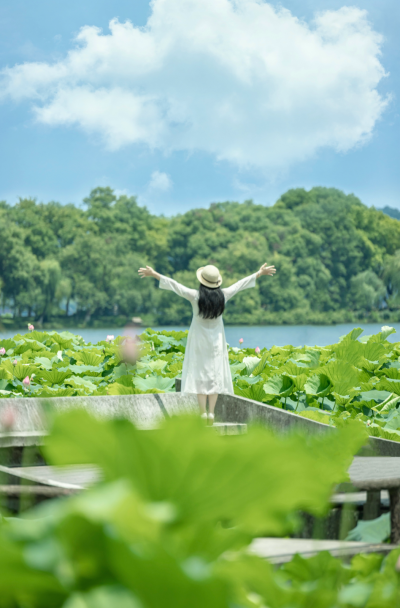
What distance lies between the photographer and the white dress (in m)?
5.47

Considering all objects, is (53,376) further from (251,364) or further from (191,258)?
(191,258)

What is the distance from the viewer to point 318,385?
213 inches

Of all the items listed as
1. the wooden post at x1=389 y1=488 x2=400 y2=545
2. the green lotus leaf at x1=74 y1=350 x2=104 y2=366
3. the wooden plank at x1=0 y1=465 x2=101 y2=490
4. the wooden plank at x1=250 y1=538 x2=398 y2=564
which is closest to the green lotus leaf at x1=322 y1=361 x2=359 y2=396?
the wooden plank at x1=0 y1=465 x2=101 y2=490

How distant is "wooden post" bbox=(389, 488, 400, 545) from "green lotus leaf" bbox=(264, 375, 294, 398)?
4.15 meters

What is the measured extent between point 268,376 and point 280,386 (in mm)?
922

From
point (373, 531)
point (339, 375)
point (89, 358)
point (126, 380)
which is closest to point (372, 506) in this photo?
point (373, 531)

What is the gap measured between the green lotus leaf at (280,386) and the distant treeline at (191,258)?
35774 mm

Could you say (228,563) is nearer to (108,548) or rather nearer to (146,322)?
(108,548)

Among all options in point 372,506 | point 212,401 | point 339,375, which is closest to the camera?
point 372,506

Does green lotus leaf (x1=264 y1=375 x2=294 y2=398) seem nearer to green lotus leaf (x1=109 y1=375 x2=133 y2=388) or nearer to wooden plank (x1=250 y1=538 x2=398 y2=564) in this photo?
green lotus leaf (x1=109 y1=375 x2=133 y2=388)

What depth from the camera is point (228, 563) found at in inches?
19.8

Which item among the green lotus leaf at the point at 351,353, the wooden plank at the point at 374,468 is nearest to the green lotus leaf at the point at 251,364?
the green lotus leaf at the point at 351,353

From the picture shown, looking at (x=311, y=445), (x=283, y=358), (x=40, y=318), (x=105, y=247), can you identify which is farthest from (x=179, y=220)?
(x=311, y=445)

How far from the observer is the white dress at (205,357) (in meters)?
5.47
